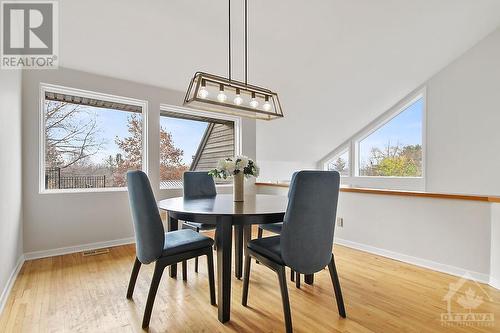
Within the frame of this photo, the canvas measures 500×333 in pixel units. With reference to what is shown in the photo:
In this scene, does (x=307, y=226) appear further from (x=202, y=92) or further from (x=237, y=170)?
(x=202, y=92)

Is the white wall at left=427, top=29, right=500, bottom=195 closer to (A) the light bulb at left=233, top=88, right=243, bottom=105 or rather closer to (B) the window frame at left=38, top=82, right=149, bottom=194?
(A) the light bulb at left=233, top=88, right=243, bottom=105

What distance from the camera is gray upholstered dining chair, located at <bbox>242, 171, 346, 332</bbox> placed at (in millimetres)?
1552

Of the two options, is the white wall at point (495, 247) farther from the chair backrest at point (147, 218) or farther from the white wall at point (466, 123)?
the chair backrest at point (147, 218)

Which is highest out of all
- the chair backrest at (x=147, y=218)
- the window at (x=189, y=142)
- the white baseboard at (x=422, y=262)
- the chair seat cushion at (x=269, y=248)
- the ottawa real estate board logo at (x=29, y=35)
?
the ottawa real estate board logo at (x=29, y=35)

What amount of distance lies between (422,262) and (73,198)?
409 cm

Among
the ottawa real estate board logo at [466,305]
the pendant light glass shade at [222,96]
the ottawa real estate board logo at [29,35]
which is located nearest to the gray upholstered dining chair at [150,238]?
the pendant light glass shade at [222,96]

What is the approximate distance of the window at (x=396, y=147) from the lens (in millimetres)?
5125

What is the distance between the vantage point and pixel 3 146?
6.45ft

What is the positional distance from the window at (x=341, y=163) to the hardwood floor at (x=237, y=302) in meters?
3.86

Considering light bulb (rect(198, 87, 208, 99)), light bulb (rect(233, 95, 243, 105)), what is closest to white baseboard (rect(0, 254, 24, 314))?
light bulb (rect(198, 87, 208, 99))

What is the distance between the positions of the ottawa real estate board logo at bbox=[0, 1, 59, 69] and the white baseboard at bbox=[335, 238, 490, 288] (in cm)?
405

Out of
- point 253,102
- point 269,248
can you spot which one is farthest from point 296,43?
point 269,248

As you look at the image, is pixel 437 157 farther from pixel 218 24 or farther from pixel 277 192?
pixel 218 24

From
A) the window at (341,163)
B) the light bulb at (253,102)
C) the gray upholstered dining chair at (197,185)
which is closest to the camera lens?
the light bulb at (253,102)
